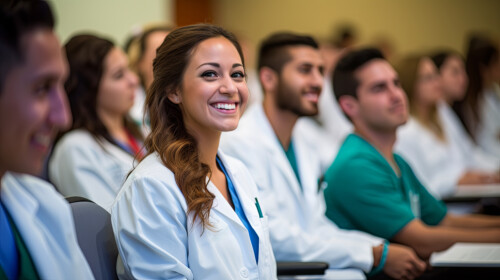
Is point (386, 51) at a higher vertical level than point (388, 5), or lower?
lower

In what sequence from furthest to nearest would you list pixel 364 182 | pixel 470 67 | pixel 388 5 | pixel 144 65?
pixel 388 5 < pixel 470 67 < pixel 144 65 < pixel 364 182

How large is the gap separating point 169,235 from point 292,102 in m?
1.22

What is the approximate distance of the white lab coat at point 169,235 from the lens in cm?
141

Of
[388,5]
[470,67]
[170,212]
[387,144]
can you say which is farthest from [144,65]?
[388,5]

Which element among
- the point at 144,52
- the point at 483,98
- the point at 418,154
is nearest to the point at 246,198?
the point at 144,52

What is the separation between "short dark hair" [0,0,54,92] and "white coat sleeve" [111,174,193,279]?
0.56 metres

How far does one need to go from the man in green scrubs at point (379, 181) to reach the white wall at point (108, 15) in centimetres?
198

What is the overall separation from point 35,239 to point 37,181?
15 centimetres

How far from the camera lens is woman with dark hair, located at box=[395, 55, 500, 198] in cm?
381

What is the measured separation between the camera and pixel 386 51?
762 centimetres

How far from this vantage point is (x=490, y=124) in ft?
16.1

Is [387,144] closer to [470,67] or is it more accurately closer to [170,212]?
[170,212]

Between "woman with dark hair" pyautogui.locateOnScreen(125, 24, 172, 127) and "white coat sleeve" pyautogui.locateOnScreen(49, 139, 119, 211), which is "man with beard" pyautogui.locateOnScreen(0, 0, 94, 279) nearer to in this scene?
"white coat sleeve" pyautogui.locateOnScreen(49, 139, 119, 211)

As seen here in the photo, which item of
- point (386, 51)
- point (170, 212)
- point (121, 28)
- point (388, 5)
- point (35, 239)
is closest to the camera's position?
point (35, 239)
